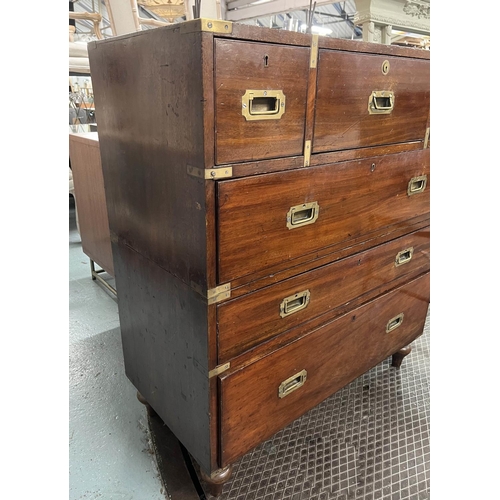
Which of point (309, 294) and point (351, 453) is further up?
point (309, 294)

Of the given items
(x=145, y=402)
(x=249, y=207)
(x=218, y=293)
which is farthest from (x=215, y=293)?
(x=145, y=402)

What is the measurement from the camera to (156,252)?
1.08 m

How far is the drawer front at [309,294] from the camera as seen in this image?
0.99 m

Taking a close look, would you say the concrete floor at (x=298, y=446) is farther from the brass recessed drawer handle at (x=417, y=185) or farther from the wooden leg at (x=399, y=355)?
the brass recessed drawer handle at (x=417, y=185)

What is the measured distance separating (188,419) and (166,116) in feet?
2.76

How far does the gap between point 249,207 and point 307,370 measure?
617mm

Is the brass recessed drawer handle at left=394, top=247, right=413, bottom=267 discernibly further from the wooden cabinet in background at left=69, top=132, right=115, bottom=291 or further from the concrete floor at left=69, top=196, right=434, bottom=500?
the wooden cabinet in background at left=69, top=132, right=115, bottom=291

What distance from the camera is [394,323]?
1.59 m

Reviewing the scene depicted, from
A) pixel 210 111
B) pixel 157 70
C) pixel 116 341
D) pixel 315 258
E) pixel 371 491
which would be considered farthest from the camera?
pixel 116 341

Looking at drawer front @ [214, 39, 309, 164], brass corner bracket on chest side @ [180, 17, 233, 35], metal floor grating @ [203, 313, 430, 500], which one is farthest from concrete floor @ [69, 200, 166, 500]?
brass corner bracket on chest side @ [180, 17, 233, 35]

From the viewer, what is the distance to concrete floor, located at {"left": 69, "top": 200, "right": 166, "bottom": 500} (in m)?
1.25

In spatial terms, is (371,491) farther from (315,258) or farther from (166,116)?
(166,116)

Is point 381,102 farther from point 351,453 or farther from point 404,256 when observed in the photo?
point 351,453

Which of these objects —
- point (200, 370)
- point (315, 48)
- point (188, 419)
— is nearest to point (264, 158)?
point (315, 48)
